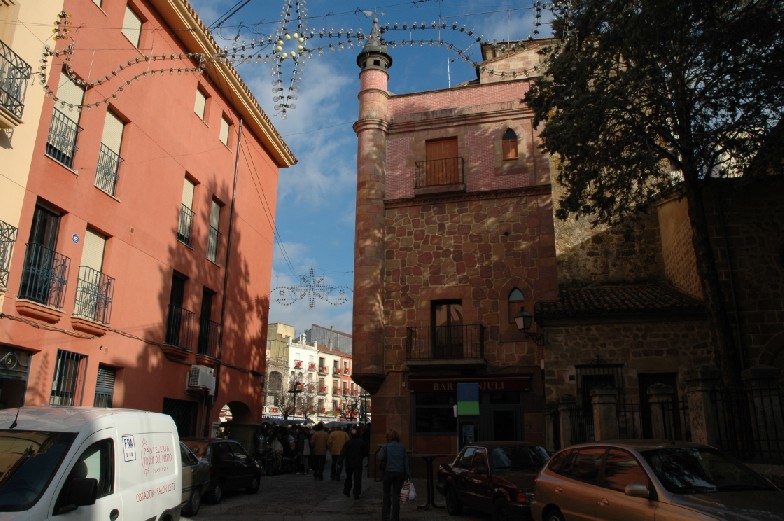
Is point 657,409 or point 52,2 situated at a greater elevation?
point 52,2

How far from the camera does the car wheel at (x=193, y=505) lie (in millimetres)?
11156

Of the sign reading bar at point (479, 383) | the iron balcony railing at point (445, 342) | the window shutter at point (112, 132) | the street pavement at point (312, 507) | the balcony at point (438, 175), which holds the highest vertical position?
the balcony at point (438, 175)

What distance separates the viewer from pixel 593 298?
17500 millimetres

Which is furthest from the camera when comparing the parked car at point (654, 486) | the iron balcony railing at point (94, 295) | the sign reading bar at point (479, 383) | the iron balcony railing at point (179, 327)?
the sign reading bar at point (479, 383)

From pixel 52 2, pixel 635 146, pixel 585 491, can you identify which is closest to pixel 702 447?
pixel 585 491

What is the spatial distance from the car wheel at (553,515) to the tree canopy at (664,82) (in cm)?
797

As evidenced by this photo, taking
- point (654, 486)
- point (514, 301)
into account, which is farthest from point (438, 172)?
point (654, 486)

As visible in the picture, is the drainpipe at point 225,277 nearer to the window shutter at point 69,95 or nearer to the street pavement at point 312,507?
the street pavement at point 312,507

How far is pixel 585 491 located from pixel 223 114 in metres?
16.5

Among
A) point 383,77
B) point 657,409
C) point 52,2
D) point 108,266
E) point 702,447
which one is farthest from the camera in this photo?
point 383,77

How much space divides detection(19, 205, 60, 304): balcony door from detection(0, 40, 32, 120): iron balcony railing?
6.54 feet

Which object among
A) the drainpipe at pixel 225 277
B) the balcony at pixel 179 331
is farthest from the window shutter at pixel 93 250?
the drainpipe at pixel 225 277

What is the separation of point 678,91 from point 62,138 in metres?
13.1

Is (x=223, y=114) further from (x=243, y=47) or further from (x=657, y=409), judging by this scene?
(x=657, y=409)
